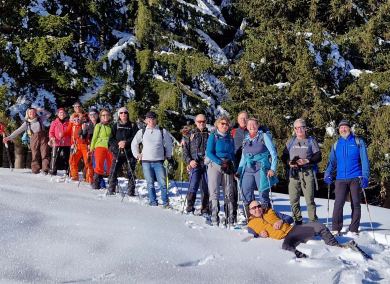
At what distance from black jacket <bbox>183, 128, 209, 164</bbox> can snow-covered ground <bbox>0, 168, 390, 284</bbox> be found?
1366 mm

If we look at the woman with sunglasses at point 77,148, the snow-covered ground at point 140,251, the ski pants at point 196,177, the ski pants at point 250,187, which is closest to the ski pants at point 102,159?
the woman with sunglasses at point 77,148

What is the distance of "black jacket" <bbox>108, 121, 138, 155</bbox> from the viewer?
33.7ft

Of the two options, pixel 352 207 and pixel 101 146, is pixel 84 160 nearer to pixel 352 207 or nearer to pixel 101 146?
pixel 101 146

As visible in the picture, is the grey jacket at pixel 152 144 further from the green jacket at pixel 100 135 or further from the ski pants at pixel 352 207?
the ski pants at pixel 352 207

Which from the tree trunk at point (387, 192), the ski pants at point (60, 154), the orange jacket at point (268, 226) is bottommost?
the tree trunk at point (387, 192)

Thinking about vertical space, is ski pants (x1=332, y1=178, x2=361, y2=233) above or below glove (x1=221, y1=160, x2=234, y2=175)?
below

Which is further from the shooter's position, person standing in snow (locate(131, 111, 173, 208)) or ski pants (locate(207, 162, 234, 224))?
person standing in snow (locate(131, 111, 173, 208))

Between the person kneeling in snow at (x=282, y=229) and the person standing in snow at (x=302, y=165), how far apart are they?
4.62ft

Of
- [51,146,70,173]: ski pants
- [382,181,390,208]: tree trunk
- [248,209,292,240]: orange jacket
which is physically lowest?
[382,181,390,208]: tree trunk

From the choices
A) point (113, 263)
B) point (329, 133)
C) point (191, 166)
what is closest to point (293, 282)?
point (113, 263)

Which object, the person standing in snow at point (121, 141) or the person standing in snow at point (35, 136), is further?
the person standing in snow at point (35, 136)

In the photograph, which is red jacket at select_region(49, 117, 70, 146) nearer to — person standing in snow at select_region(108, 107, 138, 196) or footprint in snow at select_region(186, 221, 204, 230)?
person standing in snow at select_region(108, 107, 138, 196)

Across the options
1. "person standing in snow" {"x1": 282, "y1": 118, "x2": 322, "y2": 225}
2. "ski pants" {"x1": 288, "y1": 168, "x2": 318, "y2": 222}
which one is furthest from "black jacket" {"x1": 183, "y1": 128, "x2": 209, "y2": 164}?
"ski pants" {"x1": 288, "y1": 168, "x2": 318, "y2": 222}

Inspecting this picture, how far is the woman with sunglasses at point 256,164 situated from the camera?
8.57 metres
